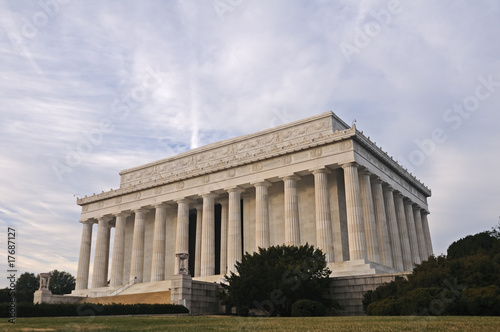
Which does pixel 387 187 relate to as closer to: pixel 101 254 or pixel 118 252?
pixel 118 252

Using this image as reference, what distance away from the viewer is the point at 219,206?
60500mm

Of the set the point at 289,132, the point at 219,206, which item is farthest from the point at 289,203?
the point at 219,206

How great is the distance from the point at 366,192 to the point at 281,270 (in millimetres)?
19375

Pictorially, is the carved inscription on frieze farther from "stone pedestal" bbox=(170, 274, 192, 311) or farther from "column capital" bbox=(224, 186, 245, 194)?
"stone pedestal" bbox=(170, 274, 192, 311)

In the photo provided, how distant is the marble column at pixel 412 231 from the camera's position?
55656 millimetres

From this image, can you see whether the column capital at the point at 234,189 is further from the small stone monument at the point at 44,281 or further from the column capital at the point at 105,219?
the column capital at the point at 105,219

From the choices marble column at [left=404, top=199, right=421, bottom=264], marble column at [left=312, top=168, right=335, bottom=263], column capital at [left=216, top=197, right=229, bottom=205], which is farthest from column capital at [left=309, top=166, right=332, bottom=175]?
marble column at [left=404, top=199, right=421, bottom=264]

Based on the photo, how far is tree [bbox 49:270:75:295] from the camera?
316 feet

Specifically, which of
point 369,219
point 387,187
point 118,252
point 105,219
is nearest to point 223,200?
point 118,252

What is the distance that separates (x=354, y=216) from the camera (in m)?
45.1

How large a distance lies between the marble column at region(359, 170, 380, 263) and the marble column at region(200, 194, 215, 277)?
18.2 metres

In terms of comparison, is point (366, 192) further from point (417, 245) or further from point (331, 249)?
point (417, 245)

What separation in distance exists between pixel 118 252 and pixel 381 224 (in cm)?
3564

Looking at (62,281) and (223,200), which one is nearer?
(223,200)
